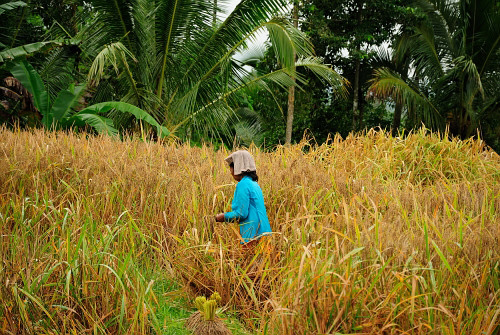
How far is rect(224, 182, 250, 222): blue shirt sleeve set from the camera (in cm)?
333

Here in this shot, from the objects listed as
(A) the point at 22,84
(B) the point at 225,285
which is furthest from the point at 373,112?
(B) the point at 225,285

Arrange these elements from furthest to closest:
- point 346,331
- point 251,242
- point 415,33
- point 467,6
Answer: point 415,33
point 467,6
point 251,242
point 346,331

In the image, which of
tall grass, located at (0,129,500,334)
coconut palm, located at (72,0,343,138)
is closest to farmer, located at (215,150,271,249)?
tall grass, located at (0,129,500,334)

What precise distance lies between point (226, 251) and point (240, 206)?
0.36 m

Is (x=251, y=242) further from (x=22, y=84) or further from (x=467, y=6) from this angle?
(x=467, y=6)

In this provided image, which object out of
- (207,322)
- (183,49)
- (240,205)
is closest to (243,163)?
(240,205)

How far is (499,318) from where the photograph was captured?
7.39 feet

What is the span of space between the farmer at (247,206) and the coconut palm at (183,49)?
5.04m

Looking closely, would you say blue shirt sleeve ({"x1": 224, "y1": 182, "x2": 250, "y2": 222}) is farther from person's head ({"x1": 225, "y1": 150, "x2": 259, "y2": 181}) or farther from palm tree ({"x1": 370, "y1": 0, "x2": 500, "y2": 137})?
palm tree ({"x1": 370, "y1": 0, "x2": 500, "y2": 137})

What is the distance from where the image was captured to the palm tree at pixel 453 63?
10688 mm

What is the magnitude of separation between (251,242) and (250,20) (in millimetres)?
6253

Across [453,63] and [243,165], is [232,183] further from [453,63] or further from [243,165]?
[453,63]

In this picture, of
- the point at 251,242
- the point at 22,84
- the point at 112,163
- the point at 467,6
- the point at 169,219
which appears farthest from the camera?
the point at 467,6

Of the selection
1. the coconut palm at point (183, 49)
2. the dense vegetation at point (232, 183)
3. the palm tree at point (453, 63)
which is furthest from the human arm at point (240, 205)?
the palm tree at point (453, 63)
